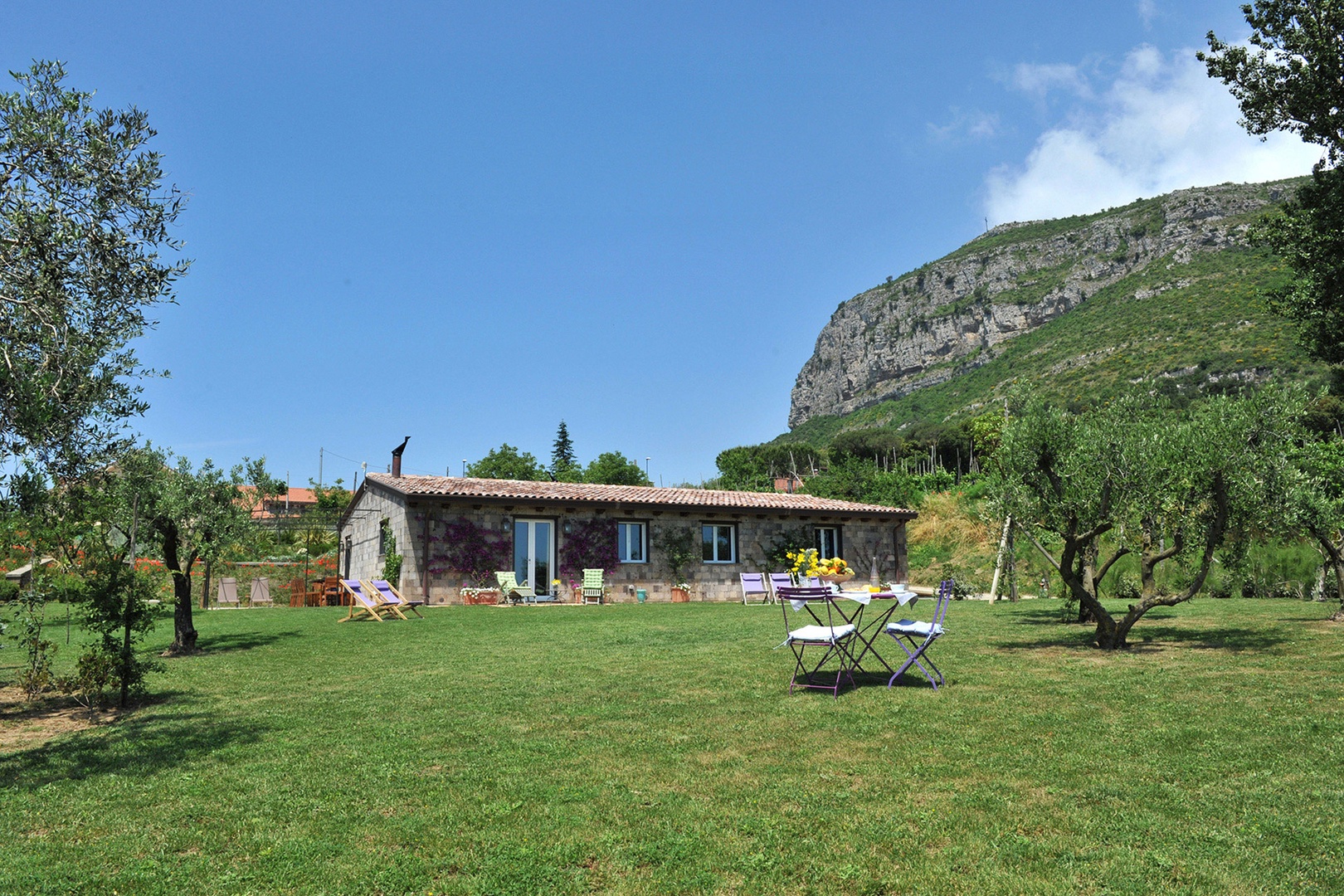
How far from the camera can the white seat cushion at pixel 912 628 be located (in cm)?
751

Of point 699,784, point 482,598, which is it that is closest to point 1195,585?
point 699,784

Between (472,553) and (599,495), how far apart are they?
381 cm

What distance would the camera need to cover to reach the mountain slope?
1854 inches

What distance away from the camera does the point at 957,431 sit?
2450 inches

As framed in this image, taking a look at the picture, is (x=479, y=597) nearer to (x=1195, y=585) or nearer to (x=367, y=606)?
(x=367, y=606)

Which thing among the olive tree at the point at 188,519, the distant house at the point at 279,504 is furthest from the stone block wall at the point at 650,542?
the olive tree at the point at 188,519

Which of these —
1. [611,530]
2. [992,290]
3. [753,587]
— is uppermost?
[992,290]

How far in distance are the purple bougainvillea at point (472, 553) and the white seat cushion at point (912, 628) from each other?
15.1m

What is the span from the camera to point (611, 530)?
22859mm

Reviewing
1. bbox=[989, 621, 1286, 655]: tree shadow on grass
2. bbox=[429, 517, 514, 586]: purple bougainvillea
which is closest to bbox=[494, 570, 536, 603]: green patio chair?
bbox=[429, 517, 514, 586]: purple bougainvillea

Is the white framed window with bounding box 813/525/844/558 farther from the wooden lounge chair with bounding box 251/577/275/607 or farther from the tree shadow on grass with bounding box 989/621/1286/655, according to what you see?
the wooden lounge chair with bounding box 251/577/275/607

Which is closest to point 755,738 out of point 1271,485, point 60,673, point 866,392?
point 1271,485

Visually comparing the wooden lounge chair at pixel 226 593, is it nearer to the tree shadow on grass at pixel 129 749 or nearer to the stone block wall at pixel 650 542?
the stone block wall at pixel 650 542

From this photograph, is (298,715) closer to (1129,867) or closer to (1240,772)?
(1129,867)
